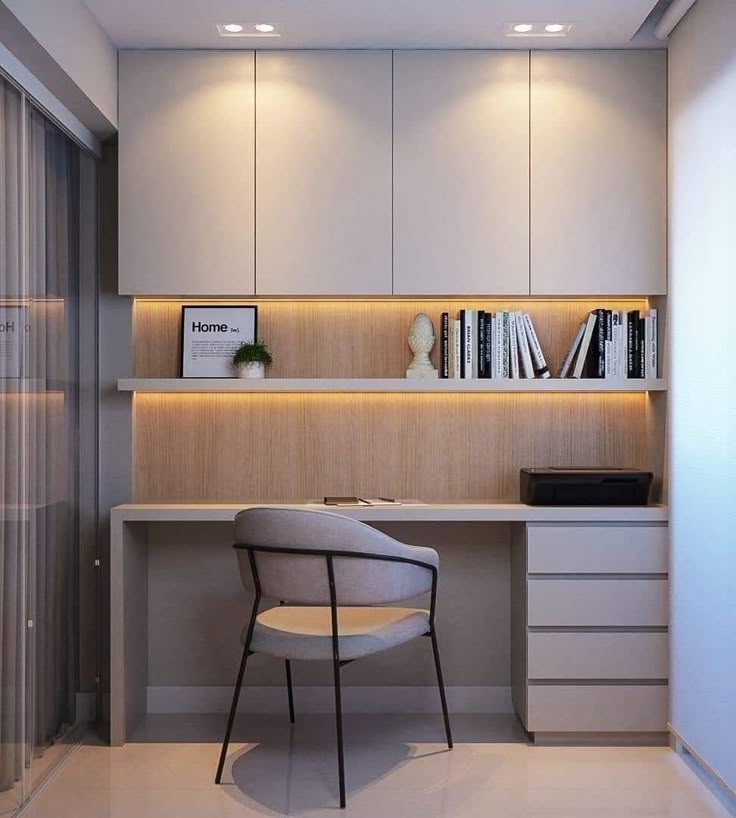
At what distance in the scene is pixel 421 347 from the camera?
4121 millimetres

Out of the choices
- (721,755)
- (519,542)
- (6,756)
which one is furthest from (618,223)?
(6,756)

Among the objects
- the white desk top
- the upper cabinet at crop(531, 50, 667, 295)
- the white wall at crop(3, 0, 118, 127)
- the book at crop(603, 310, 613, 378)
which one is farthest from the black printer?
the white wall at crop(3, 0, 118, 127)

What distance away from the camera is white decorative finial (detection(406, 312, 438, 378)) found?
4.10 meters

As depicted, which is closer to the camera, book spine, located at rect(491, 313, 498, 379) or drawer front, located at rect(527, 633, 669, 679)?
drawer front, located at rect(527, 633, 669, 679)

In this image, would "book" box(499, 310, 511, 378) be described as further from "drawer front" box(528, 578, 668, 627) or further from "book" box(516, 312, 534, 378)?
"drawer front" box(528, 578, 668, 627)

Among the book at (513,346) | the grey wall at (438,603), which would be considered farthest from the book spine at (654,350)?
the grey wall at (438,603)

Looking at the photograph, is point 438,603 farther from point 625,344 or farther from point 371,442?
point 625,344

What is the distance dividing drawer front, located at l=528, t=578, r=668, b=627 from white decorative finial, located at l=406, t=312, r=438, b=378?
0.94 metres

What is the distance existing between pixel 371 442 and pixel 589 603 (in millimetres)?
1132

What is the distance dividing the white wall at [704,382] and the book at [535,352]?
→ 512 millimetres

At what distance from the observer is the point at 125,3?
139 inches

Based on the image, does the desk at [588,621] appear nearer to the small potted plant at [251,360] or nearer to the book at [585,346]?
the book at [585,346]

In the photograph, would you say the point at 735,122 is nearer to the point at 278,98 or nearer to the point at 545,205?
the point at 545,205

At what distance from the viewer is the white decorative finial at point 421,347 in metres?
4.10
